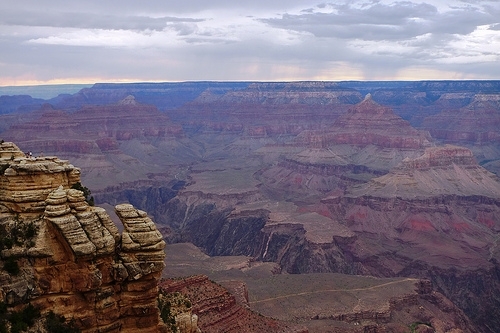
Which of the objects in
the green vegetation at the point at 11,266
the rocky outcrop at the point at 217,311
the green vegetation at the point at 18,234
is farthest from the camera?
the rocky outcrop at the point at 217,311

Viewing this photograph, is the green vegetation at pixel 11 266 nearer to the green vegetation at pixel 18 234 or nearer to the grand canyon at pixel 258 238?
the grand canyon at pixel 258 238

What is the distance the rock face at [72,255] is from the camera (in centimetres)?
2138

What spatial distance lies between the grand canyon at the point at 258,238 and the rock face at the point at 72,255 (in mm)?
49

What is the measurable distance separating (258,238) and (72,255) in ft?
330

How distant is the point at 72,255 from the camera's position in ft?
70.2

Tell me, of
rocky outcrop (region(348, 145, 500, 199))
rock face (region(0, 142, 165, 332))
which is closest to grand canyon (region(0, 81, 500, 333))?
rock face (region(0, 142, 165, 332))

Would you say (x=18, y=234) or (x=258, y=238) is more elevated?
(x=18, y=234)

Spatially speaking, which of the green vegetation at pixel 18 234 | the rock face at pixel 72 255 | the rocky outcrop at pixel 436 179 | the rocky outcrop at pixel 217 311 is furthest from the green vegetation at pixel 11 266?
the rocky outcrop at pixel 436 179

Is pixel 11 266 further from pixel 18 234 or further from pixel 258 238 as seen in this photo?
pixel 258 238

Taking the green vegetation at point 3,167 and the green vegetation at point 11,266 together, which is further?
the green vegetation at point 3,167

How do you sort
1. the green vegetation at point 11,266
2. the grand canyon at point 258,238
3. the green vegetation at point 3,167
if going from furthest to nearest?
the green vegetation at point 3,167 → the grand canyon at point 258,238 → the green vegetation at point 11,266

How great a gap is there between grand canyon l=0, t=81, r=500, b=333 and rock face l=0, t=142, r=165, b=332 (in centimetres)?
5

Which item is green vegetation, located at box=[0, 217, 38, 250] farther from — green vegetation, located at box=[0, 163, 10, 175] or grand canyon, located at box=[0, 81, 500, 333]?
green vegetation, located at box=[0, 163, 10, 175]

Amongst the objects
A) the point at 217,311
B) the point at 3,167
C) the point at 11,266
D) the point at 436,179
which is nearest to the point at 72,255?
the point at 11,266
